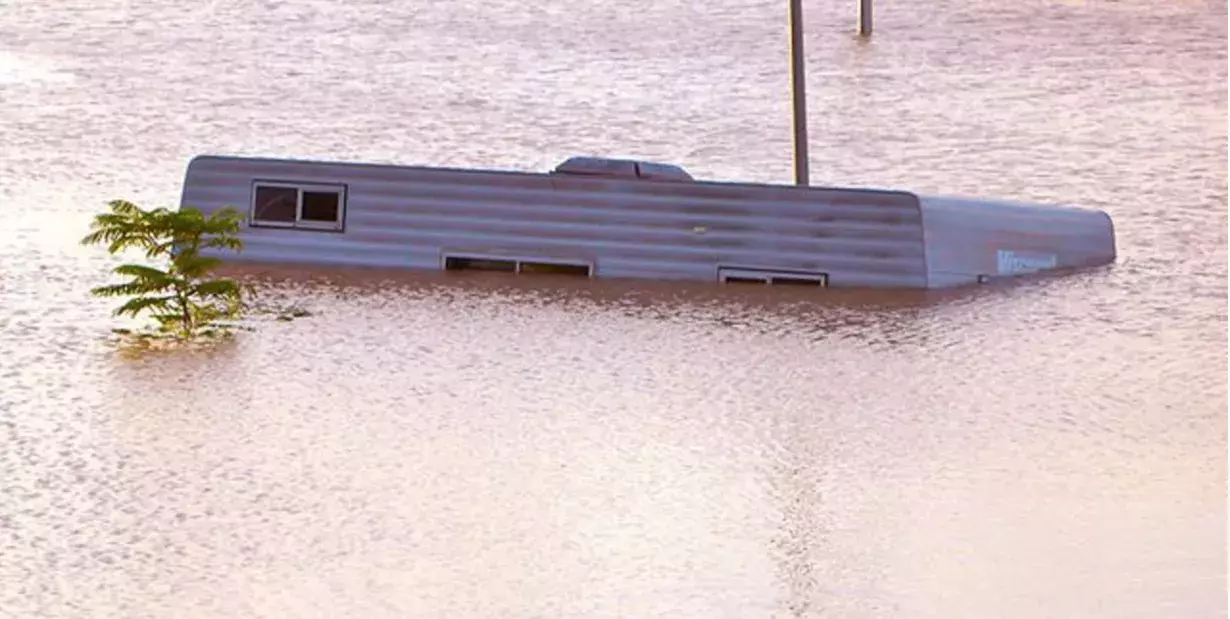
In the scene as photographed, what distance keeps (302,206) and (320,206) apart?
11 centimetres

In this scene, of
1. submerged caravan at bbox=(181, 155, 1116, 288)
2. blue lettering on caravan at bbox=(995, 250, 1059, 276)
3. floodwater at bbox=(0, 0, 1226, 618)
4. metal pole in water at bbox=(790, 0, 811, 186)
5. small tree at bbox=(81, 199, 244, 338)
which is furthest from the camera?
metal pole in water at bbox=(790, 0, 811, 186)

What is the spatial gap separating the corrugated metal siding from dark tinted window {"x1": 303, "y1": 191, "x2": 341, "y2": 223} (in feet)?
0.29

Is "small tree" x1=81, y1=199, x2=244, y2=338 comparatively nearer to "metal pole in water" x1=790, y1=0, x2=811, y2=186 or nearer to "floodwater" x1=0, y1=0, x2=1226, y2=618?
"floodwater" x1=0, y1=0, x2=1226, y2=618

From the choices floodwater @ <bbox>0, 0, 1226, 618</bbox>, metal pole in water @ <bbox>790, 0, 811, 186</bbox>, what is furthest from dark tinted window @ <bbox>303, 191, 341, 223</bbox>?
metal pole in water @ <bbox>790, 0, 811, 186</bbox>

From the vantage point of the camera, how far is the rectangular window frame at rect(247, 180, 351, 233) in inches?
681

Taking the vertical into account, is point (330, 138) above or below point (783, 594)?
above

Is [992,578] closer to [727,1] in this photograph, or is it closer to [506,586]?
[506,586]

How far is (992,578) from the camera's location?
10.9 meters

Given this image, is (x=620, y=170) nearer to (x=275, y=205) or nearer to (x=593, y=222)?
(x=593, y=222)

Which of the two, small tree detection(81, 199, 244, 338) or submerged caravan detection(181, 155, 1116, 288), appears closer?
small tree detection(81, 199, 244, 338)

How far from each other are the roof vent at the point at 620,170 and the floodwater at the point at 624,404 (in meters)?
0.76

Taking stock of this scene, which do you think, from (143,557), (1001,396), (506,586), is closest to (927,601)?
(506,586)

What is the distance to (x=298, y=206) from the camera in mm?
17391

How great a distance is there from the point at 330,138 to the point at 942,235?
6.72 meters
